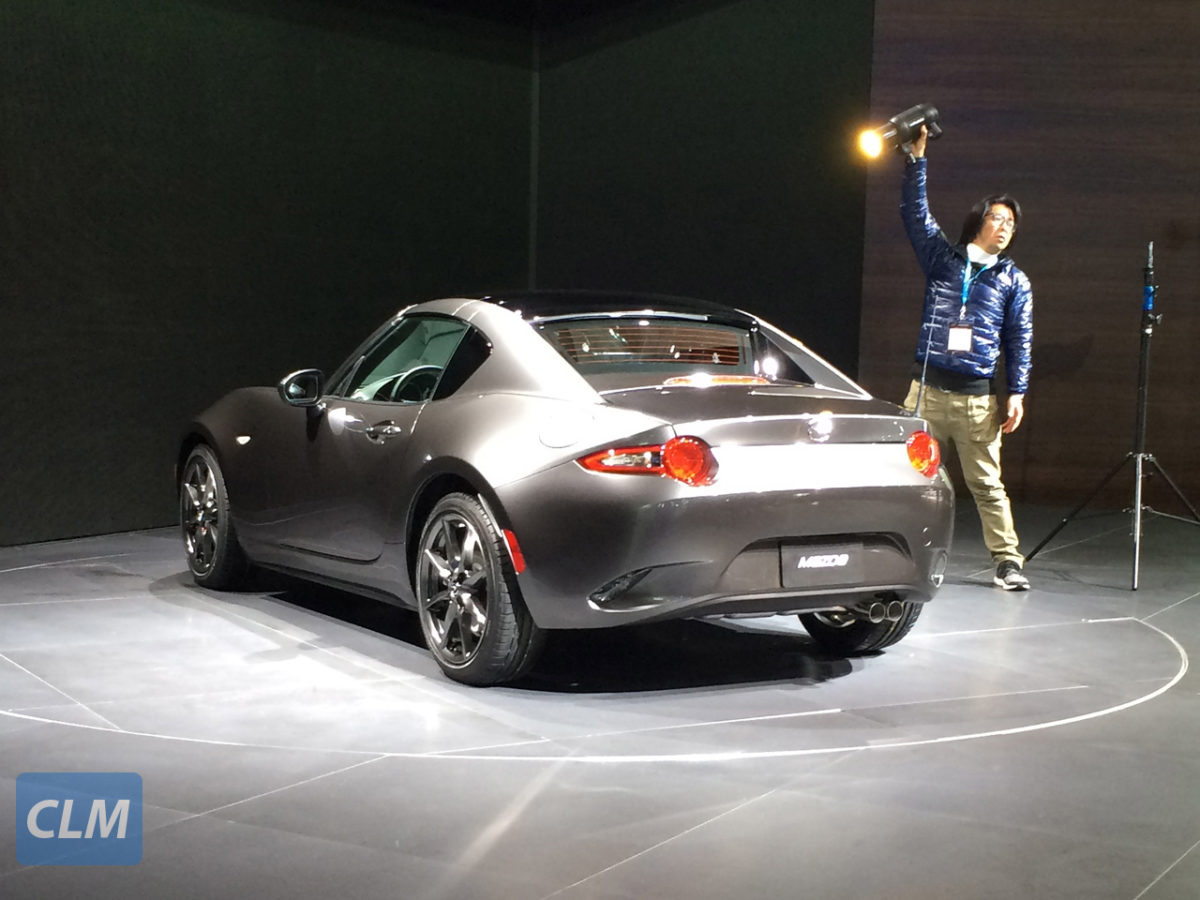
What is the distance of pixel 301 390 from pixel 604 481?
5.90 feet

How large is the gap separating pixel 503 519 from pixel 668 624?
Result: 1.45 m

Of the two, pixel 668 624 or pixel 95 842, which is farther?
pixel 668 624

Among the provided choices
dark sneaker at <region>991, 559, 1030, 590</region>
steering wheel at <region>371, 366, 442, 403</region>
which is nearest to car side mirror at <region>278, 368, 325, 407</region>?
steering wheel at <region>371, 366, 442, 403</region>

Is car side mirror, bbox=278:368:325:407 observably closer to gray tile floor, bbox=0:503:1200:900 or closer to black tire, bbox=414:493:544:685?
gray tile floor, bbox=0:503:1200:900

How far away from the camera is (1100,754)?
4.20 meters

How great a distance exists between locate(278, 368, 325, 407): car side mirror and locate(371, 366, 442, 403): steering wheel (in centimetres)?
24

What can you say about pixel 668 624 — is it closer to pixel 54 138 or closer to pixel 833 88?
pixel 54 138

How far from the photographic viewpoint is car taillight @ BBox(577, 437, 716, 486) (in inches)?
173

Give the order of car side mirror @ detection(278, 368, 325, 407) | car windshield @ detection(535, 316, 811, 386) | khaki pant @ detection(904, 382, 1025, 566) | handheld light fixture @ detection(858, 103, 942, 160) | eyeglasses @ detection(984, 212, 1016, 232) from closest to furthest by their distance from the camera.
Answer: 1. car windshield @ detection(535, 316, 811, 386)
2. car side mirror @ detection(278, 368, 325, 407)
3. handheld light fixture @ detection(858, 103, 942, 160)
4. eyeglasses @ detection(984, 212, 1016, 232)
5. khaki pant @ detection(904, 382, 1025, 566)

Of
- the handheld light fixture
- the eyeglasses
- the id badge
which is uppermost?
the handheld light fixture

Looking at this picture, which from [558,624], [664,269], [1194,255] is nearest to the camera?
[558,624]

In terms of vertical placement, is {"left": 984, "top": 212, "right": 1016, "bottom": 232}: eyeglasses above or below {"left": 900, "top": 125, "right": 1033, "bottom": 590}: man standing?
above

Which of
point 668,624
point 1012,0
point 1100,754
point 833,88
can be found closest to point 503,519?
point 668,624

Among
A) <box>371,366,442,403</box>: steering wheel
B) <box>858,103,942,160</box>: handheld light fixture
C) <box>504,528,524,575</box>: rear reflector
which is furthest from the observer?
<box>858,103,942,160</box>: handheld light fixture
